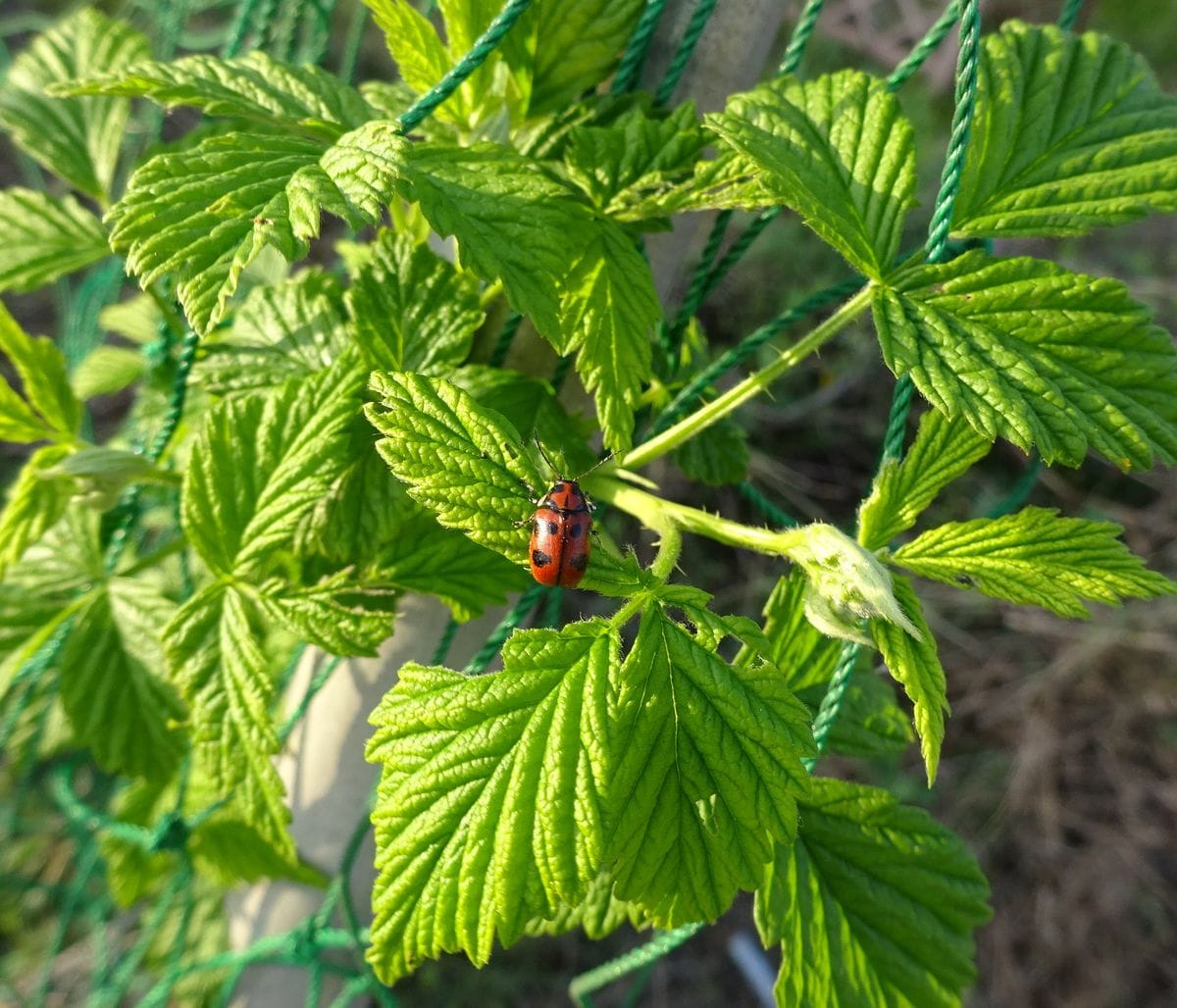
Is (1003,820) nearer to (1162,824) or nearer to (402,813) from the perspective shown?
(1162,824)

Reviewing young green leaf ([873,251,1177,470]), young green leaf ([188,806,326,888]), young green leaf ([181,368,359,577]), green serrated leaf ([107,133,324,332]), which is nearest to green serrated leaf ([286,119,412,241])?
green serrated leaf ([107,133,324,332])

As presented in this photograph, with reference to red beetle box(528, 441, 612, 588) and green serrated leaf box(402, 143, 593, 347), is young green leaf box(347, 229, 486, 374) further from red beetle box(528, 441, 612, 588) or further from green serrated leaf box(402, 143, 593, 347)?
red beetle box(528, 441, 612, 588)

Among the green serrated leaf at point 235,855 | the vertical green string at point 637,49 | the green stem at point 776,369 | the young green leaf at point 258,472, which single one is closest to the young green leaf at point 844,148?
the green stem at point 776,369

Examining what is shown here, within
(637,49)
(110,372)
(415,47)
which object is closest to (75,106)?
(110,372)

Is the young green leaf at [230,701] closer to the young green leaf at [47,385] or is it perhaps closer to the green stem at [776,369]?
the young green leaf at [47,385]

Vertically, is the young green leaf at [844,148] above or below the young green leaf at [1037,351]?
above

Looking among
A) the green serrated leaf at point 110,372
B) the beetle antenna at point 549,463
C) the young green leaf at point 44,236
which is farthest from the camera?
the green serrated leaf at point 110,372

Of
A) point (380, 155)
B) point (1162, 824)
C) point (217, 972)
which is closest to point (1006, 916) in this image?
point (1162, 824)
